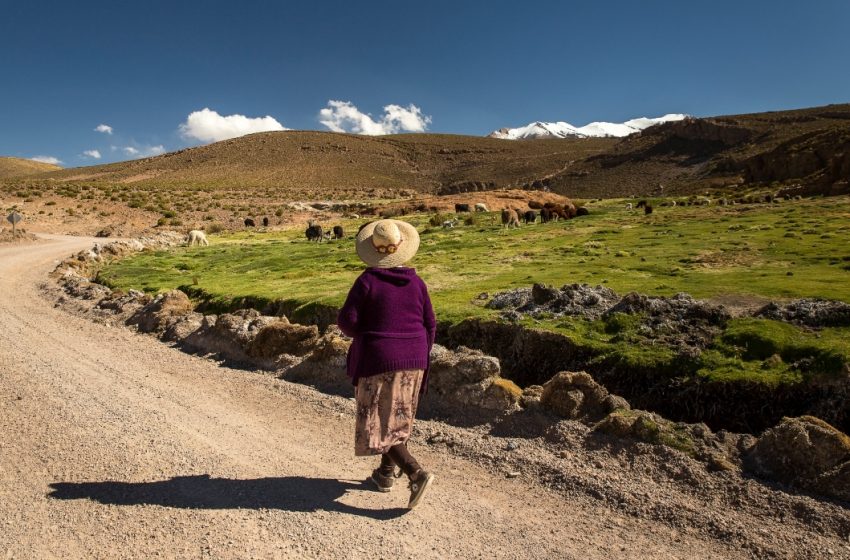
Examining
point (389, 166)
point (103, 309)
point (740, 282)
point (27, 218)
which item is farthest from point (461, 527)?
point (389, 166)

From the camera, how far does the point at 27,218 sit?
51156 mm

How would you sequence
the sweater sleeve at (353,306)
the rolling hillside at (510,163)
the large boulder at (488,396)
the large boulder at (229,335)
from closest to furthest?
the sweater sleeve at (353,306)
the large boulder at (488,396)
the large boulder at (229,335)
the rolling hillside at (510,163)

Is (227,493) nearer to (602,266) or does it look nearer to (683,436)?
(683,436)

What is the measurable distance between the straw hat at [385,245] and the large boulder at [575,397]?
125 inches

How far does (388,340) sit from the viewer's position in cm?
534

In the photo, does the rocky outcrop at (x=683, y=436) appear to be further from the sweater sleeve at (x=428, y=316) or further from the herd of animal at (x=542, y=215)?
the herd of animal at (x=542, y=215)

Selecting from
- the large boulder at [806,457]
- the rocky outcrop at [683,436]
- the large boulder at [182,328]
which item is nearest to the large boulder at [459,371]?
the rocky outcrop at [683,436]

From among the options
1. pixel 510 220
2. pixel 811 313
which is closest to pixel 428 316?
pixel 811 313

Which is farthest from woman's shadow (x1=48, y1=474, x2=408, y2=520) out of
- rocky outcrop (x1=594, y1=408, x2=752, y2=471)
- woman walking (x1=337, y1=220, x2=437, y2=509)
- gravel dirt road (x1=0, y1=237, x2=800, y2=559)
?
rocky outcrop (x1=594, y1=408, x2=752, y2=471)

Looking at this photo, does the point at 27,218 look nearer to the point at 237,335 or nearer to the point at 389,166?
the point at 237,335

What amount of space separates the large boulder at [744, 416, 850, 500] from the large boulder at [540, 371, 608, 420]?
1.76 m

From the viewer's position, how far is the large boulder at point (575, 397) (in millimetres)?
7207

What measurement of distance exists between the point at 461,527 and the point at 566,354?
4657mm

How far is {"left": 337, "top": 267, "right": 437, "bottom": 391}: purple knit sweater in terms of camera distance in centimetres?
529
